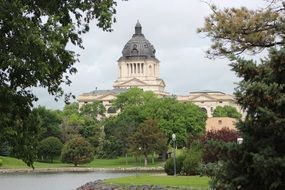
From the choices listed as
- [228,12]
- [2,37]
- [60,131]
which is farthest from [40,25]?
[60,131]

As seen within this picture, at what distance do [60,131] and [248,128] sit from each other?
261 ft

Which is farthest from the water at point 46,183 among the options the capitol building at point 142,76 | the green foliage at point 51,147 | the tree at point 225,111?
the capitol building at point 142,76

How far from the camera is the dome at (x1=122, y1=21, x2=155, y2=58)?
147500 mm

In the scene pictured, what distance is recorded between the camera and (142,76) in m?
151

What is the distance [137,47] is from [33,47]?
138 m

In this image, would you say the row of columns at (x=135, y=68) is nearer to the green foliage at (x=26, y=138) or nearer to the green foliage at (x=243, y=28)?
the green foliage at (x=243, y=28)

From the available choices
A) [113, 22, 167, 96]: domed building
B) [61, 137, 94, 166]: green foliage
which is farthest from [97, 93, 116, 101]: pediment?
[61, 137, 94, 166]: green foliage

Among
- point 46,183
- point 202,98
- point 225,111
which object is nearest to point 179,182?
point 46,183

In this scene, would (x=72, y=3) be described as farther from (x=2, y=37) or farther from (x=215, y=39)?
(x=215, y=39)

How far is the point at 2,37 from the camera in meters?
9.40

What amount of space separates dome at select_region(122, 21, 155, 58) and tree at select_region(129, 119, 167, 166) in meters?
79.7

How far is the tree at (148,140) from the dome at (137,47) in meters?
79.7

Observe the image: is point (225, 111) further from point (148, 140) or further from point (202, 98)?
point (148, 140)

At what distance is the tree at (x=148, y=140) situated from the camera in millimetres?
66875
